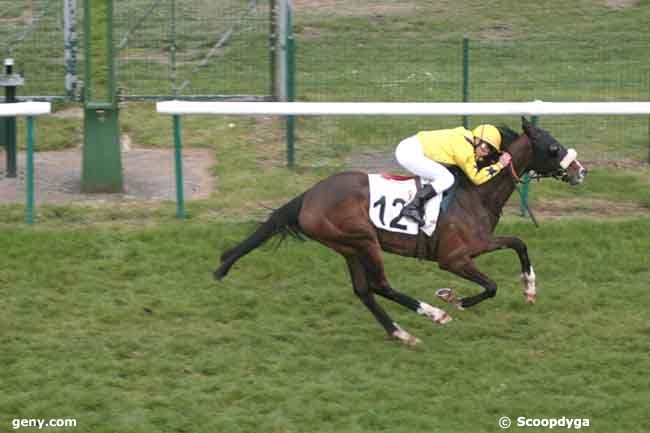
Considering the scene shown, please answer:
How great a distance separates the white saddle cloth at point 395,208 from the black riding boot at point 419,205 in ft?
0.08

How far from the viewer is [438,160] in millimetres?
8086

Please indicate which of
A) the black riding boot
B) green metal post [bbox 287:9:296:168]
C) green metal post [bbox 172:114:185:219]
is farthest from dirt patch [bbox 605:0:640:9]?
the black riding boot

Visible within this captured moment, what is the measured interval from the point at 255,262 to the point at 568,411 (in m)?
3.35

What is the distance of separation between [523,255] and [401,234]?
0.86 m

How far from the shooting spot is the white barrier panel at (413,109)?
10.2 metres

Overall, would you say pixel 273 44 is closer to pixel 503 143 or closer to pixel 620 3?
pixel 503 143

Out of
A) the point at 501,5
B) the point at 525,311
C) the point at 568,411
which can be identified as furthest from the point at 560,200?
the point at 501,5

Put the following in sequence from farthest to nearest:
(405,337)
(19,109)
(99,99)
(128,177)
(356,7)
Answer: (356,7)
(128,177)
(99,99)
(19,109)
(405,337)

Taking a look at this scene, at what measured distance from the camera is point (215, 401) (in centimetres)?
694

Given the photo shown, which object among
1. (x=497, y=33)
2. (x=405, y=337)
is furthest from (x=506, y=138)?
(x=497, y=33)

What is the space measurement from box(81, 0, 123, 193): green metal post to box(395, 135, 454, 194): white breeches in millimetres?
3754

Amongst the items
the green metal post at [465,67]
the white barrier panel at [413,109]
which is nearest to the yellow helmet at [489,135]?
the white barrier panel at [413,109]

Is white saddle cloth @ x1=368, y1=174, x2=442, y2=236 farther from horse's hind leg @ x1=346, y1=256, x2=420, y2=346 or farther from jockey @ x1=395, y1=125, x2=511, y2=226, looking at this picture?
horse's hind leg @ x1=346, y1=256, x2=420, y2=346

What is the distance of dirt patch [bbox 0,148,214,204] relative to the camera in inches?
434
